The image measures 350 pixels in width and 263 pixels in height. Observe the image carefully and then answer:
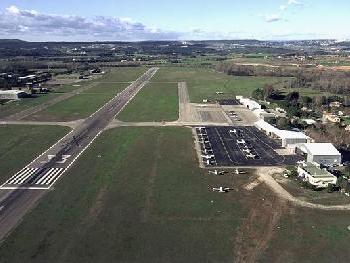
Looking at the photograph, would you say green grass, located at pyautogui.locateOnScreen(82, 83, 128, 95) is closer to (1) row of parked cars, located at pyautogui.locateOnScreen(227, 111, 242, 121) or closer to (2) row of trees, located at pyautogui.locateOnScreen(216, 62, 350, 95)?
(1) row of parked cars, located at pyautogui.locateOnScreen(227, 111, 242, 121)

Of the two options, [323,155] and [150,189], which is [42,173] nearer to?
[150,189]

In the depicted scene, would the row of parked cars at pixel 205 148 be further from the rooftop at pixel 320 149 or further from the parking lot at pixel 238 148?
the rooftop at pixel 320 149

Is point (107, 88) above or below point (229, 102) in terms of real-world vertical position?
below

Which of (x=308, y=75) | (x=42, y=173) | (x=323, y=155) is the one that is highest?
(x=323, y=155)

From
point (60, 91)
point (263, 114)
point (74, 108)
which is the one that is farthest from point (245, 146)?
point (60, 91)

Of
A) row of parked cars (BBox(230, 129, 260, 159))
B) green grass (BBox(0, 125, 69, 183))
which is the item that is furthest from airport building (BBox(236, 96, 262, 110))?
green grass (BBox(0, 125, 69, 183))

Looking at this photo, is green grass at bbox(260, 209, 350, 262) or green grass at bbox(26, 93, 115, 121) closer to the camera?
green grass at bbox(260, 209, 350, 262)

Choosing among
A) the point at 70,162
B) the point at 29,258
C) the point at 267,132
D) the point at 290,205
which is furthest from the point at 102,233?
the point at 267,132
